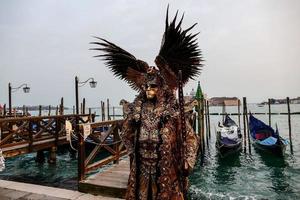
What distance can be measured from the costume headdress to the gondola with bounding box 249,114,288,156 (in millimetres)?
13125

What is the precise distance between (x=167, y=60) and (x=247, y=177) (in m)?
9.94

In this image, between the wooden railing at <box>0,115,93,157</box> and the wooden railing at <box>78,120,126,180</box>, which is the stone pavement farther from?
the wooden railing at <box>0,115,93,157</box>

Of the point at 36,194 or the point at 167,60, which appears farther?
the point at 36,194

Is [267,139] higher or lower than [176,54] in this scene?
lower

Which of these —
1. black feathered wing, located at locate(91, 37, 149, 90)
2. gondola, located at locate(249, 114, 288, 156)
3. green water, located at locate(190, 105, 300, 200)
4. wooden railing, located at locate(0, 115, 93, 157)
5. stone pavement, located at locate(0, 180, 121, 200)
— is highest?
black feathered wing, located at locate(91, 37, 149, 90)

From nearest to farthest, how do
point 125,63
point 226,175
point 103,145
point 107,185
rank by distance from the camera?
1. point 125,63
2. point 107,185
3. point 103,145
4. point 226,175

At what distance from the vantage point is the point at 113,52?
3.21 metres

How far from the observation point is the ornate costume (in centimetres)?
273

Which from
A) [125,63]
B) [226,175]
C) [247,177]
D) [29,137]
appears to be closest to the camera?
[125,63]

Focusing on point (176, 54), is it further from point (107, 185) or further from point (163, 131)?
point (107, 185)

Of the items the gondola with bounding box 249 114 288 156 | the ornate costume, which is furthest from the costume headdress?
the gondola with bounding box 249 114 288 156

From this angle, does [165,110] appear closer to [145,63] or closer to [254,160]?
[145,63]

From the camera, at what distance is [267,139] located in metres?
15.3

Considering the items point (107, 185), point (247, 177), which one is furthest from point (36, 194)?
point (247, 177)
